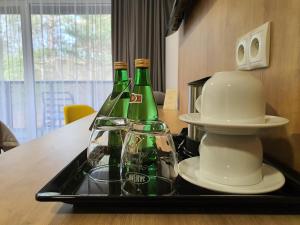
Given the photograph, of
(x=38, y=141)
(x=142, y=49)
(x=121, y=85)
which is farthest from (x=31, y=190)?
(x=142, y=49)

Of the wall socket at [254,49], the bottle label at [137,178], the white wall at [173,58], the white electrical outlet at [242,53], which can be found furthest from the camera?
the white wall at [173,58]

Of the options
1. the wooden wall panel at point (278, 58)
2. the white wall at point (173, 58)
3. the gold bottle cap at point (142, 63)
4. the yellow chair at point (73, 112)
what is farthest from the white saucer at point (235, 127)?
the yellow chair at point (73, 112)

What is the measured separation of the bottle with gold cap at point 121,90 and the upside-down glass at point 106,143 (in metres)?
0.11

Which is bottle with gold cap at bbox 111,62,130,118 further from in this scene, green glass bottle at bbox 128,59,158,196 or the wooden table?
the wooden table

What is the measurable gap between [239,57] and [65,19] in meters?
3.44

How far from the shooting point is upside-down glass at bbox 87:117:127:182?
59 cm

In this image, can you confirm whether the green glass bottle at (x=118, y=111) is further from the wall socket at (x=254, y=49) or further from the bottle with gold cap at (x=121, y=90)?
the wall socket at (x=254, y=49)

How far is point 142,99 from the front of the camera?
2.20ft

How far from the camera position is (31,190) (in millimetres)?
490

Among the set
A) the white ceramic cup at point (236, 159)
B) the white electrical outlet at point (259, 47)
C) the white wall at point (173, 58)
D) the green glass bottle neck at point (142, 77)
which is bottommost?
the white ceramic cup at point (236, 159)

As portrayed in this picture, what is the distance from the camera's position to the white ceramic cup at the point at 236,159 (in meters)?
0.42

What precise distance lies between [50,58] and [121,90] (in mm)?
3339

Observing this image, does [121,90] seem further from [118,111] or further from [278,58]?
[278,58]

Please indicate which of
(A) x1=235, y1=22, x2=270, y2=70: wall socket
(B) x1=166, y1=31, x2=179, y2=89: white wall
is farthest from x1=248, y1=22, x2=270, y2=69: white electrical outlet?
(B) x1=166, y1=31, x2=179, y2=89: white wall
